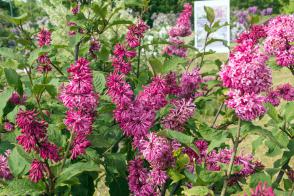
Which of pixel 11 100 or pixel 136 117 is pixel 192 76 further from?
pixel 11 100

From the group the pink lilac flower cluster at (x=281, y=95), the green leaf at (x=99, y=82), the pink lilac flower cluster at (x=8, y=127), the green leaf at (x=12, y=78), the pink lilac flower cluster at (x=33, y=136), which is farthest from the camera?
the pink lilac flower cluster at (x=281, y=95)

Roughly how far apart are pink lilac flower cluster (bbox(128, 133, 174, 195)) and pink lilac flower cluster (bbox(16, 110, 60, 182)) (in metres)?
0.35

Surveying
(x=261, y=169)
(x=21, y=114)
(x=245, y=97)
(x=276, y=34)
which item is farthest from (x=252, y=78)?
(x=276, y=34)

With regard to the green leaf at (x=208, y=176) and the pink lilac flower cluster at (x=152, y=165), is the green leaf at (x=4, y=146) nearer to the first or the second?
the pink lilac flower cluster at (x=152, y=165)

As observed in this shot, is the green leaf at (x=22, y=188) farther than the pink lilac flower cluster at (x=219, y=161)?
No

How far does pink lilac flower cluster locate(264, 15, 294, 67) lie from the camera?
230 cm

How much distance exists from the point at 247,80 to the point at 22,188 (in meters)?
0.86

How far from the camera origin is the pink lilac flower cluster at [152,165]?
5.36 ft

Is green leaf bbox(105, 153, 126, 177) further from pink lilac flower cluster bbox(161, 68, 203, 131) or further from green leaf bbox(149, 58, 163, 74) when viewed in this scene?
green leaf bbox(149, 58, 163, 74)

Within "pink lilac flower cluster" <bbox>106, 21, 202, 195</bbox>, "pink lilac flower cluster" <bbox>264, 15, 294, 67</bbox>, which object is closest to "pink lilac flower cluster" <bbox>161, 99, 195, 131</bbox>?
"pink lilac flower cluster" <bbox>106, 21, 202, 195</bbox>

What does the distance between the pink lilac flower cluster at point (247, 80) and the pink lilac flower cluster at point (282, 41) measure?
81cm

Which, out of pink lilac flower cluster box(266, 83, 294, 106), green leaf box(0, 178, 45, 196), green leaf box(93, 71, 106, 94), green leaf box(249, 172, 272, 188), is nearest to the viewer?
green leaf box(0, 178, 45, 196)

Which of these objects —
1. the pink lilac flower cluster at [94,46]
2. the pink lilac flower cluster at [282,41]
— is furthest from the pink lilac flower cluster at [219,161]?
the pink lilac flower cluster at [94,46]

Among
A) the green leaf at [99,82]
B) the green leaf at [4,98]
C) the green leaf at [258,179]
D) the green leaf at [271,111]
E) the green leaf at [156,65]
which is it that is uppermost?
the green leaf at [156,65]
